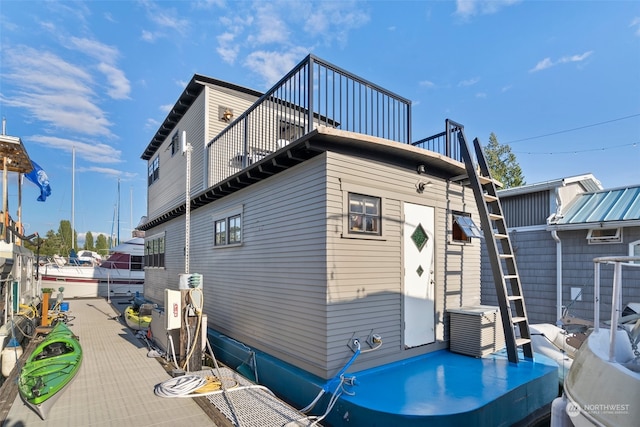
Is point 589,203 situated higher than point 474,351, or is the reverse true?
point 589,203

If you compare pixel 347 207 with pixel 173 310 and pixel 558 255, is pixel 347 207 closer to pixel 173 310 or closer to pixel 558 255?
pixel 173 310

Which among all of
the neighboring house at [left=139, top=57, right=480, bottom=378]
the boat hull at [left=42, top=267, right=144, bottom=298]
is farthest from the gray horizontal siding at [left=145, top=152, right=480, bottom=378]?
the boat hull at [left=42, top=267, right=144, bottom=298]

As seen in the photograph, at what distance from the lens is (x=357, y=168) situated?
5230 mm

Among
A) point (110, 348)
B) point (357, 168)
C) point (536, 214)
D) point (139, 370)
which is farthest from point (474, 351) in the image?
point (110, 348)

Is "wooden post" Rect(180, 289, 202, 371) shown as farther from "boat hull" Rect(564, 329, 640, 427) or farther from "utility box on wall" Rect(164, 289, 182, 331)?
"boat hull" Rect(564, 329, 640, 427)

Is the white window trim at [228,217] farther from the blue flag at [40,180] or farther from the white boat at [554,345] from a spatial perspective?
the blue flag at [40,180]

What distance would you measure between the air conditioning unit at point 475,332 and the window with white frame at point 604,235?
5.11m

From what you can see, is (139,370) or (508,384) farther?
(139,370)

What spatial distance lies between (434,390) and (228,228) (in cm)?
533

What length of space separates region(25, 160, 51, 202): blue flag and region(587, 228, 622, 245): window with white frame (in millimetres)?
17141

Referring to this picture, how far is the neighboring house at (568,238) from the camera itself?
28.5 feet

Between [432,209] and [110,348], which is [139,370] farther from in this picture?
[432,209]

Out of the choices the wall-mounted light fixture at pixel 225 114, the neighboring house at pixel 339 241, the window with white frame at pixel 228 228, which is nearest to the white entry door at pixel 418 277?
the neighboring house at pixel 339 241

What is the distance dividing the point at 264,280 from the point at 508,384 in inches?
159
